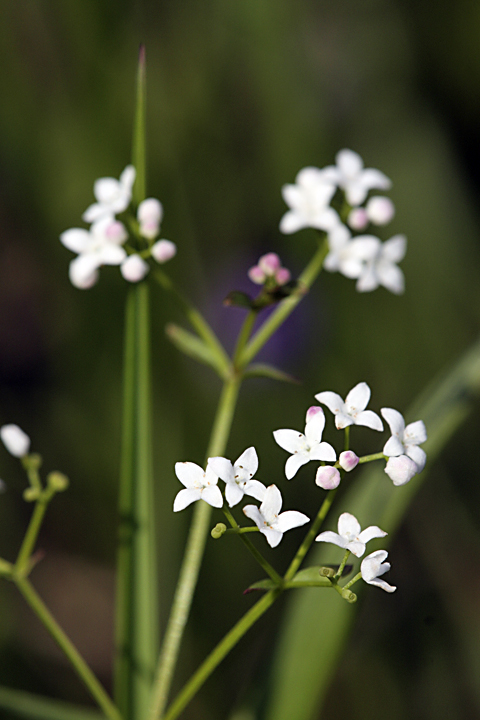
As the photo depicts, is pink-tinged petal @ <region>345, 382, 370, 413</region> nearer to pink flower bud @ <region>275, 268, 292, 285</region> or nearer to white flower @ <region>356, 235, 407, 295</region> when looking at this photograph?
pink flower bud @ <region>275, 268, 292, 285</region>

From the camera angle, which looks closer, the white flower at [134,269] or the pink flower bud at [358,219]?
the white flower at [134,269]

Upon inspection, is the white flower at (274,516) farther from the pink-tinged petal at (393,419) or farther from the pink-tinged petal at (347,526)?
the pink-tinged petal at (393,419)

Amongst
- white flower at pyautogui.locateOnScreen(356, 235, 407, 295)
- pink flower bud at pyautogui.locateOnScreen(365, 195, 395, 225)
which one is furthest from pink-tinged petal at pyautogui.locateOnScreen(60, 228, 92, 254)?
pink flower bud at pyautogui.locateOnScreen(365, 195, 395, 225)

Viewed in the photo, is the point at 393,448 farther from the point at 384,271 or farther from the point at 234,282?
the point at 234,282

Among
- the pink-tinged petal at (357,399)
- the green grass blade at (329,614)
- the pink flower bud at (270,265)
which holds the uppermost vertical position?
the pink flower bud at (270,265)

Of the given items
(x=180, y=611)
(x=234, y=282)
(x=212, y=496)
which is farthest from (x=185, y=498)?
(x=234, y=282)

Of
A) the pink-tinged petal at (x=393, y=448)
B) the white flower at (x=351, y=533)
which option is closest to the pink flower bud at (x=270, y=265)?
the pink-tinged petal at (x=393, y=448)
